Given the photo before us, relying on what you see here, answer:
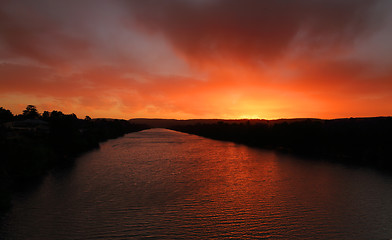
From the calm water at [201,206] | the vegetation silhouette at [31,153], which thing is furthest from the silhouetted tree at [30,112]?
the calm water at [201,206]

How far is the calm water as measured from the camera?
23844 mm

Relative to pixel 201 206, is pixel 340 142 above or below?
above

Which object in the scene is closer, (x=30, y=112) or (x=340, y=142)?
(x=340, y=142)

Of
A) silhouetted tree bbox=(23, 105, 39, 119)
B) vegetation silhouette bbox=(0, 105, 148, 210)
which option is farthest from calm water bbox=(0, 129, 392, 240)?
silhouetted tree bbox=(23, 105, 39, 119)

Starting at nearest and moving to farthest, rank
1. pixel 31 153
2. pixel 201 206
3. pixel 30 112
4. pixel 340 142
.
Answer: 1. pixel 201 206
2. pixel 31 153
3. pixel 340 142
4. pixel 30 112

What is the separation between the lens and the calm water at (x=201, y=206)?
78.2ft

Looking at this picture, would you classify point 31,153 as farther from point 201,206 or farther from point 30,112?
point 30,112

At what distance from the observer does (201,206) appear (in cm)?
3092

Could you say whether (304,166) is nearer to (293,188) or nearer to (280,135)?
(293,188)

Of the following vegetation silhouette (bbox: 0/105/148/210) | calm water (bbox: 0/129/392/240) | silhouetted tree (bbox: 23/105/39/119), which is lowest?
calm water (bbox: 0/129/392/240)

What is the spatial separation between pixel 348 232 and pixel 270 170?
1230 inches

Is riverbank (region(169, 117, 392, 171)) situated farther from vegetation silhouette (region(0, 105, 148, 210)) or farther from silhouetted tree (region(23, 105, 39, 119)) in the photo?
silhouetted tree (region(23, 105, 39, 119))

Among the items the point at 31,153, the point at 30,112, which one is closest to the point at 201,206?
the point at 31,153

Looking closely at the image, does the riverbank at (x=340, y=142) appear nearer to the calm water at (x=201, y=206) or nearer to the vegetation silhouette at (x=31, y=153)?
the calm water at (x=201, y=206)
